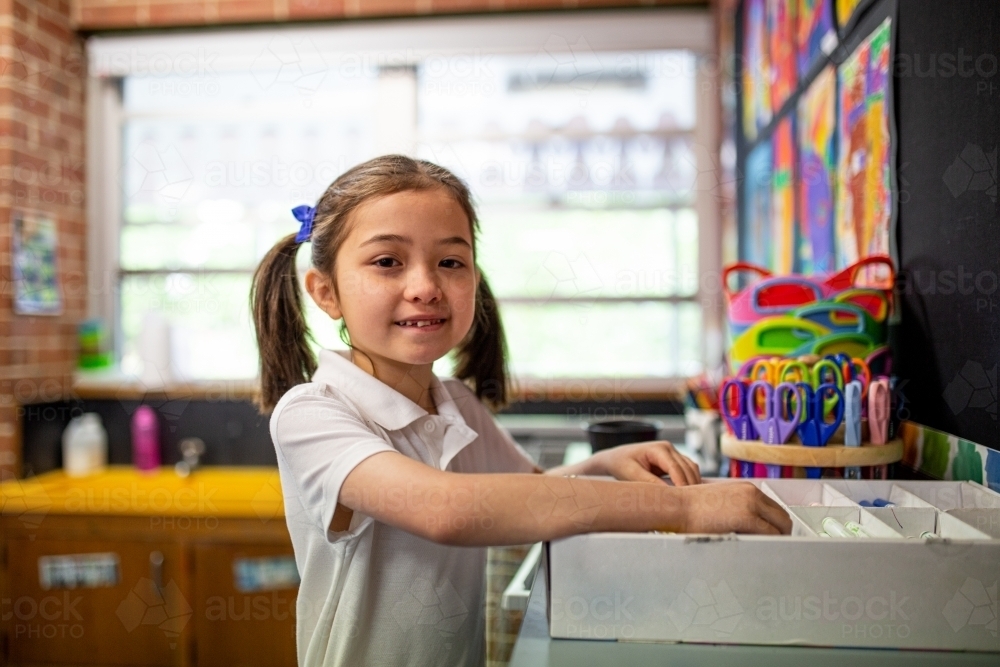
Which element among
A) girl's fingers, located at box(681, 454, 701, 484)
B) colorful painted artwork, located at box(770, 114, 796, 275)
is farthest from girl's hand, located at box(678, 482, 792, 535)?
colorful painted artwork, located at box(770, 114, 796, 275)

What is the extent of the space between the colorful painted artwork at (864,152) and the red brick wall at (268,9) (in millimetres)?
1503

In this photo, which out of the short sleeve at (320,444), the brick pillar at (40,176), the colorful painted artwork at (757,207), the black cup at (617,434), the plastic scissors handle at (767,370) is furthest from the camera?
the brick pillar at (40,176)

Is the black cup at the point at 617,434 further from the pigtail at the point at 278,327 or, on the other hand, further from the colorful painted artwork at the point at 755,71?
the colorful painted artwork at the point at 755,71

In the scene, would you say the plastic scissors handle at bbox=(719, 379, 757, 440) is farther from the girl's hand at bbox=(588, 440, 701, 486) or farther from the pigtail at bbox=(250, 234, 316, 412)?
the pigtail at bbox=(250, 234, 316, 412)

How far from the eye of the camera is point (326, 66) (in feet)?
8.75

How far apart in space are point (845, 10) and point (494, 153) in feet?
4.90

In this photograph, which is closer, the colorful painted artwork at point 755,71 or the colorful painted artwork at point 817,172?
the colorful painted artwork at point 817,172

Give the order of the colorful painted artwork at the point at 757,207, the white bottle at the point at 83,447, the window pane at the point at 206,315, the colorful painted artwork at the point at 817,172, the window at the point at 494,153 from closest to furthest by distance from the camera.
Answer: the colorful painted artwork at the point at 817,172 < the colorful painted artwork at the point at 757,207 < the white bottle at the point at 83,447 < the window at the point at 494,153 < the window pane at the point at 206,315

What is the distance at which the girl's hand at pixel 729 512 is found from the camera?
0.64 meters

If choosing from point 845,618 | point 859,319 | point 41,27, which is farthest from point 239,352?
point 845,618

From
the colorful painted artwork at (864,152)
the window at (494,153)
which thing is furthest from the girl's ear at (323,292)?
the window at (494,153)

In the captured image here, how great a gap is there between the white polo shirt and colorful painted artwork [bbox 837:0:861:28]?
1021 millimetres

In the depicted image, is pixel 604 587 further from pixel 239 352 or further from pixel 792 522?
pixel 239 352

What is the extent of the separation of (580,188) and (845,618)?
7.16ft
